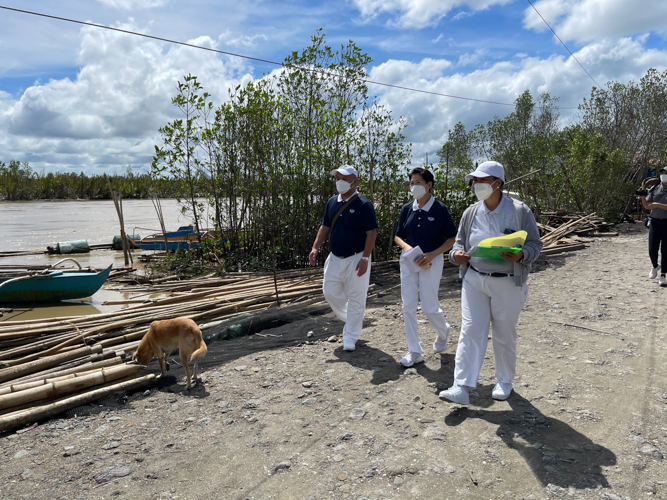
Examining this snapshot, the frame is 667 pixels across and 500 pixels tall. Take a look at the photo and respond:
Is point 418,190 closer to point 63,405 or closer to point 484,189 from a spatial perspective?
point 484,189

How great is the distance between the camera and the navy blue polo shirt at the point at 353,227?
496 centimetres

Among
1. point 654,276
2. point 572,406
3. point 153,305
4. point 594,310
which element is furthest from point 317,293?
point 654,276

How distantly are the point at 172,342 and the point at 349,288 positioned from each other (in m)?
1.80

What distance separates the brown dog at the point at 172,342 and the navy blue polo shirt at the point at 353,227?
1622 mm

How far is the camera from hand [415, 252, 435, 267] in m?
4.33

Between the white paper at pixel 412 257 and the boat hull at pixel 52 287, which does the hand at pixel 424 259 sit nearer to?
the white paper at pixel 412 257

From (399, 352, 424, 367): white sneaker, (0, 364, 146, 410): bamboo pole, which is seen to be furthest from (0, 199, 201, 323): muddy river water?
(399, 352, 424, 367): white sneaker

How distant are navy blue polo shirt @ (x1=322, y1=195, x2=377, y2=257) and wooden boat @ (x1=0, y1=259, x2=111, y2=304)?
589cm

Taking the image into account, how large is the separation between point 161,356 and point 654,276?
8.08 meters

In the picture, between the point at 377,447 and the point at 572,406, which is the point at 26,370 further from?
the point at 572,406

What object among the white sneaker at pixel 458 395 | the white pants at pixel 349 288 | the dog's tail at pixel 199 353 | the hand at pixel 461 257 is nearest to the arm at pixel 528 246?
the hand at pixel 461 257

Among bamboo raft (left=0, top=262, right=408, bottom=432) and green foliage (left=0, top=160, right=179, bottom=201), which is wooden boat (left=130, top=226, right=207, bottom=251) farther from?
green foliage (left=0, top=160, right=179, bottom=201)

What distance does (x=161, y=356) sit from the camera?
4465mm

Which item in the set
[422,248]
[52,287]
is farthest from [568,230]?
[52,287]
